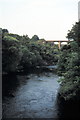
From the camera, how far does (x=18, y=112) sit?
1319 centimetres

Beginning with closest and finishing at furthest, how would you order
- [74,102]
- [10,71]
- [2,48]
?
[74,102], [2,48], [10,71]

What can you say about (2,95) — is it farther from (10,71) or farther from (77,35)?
(10,71)

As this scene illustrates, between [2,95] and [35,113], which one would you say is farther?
[2,95]

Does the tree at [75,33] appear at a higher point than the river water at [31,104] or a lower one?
higher

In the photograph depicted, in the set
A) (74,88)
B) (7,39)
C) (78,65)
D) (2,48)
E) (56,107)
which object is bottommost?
(56,107)

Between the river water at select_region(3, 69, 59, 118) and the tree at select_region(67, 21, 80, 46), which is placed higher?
the tree at select_region(67, 21, 80, 46)

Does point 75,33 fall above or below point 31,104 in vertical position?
above

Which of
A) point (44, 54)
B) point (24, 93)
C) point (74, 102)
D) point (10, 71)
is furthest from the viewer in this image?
point (44, 54)

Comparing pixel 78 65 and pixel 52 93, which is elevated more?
pixel 78 65

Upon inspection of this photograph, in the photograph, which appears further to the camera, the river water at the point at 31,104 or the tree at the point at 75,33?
the tree at the point at 75,33

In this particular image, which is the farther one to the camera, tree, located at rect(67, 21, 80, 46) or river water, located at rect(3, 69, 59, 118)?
tree, located at rect(67, 21, 80, 46)

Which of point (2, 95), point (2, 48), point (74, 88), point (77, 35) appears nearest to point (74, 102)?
point (74, 88)

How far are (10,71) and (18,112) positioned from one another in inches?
824

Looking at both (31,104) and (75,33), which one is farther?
(75,33)
